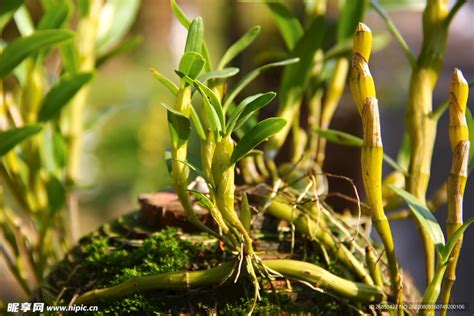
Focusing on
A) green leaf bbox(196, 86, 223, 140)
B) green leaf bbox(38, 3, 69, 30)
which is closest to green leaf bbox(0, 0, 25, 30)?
green leaf bbox(38, 3, 69, 30)

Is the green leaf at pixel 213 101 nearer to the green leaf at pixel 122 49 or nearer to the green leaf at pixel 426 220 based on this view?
the green leaf at pixel 426 220

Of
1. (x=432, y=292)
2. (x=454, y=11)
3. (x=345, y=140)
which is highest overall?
(x=454, y=11)

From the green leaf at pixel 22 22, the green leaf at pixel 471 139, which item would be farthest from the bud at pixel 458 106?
the green leaf at pixel 22 22

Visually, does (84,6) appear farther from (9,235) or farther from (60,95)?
(9,235)

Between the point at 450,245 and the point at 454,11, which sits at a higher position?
the point at 454,11

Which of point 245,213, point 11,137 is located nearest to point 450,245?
point 245,213

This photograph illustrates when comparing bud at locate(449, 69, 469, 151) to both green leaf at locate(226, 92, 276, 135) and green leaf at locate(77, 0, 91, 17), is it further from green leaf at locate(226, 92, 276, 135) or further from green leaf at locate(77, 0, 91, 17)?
green leaf at locate(77, 0, 91, 17)

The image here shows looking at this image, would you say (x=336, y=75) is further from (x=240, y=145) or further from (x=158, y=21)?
(x=158, y=21)
